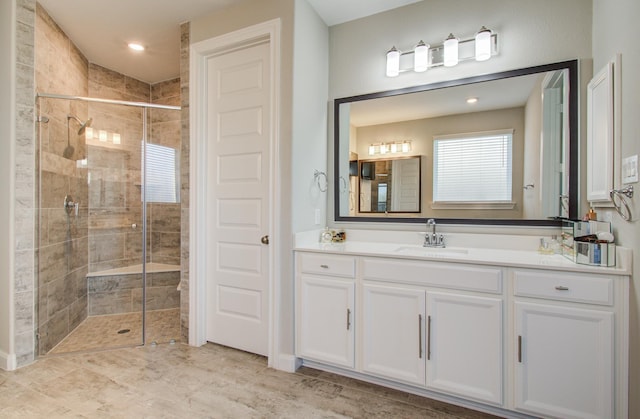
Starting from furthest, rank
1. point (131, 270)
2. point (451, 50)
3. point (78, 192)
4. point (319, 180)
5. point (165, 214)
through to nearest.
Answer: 1. point (165, 214)
2. point (131, 270)
3. point (78, 192)
4. point (319, 180)
5. point (451, 50)

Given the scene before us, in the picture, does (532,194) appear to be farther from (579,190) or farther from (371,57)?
(371,57)

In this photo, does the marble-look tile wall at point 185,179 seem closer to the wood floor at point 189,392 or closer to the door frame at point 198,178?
the door frame at point 198,178

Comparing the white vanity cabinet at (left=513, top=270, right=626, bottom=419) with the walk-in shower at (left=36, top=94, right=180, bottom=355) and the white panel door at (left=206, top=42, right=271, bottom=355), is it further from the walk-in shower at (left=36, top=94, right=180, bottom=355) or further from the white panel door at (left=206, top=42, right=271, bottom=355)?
the walk-in shower at (left=36, top=94, right=180, bottom=355)

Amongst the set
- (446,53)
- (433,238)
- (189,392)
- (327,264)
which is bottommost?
(189,392)

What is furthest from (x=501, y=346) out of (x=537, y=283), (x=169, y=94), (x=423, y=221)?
(x=169, y=94)

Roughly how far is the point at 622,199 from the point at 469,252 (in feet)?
2.62

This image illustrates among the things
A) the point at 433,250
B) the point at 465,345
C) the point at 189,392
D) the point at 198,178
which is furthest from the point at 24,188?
the point at 465,345

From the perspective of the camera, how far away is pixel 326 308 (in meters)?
2.13

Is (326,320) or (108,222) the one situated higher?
(108,222)

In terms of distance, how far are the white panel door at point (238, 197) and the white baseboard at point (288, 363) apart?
0.71 feet

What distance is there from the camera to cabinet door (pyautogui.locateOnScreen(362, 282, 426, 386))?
1.84m

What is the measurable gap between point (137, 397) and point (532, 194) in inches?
107

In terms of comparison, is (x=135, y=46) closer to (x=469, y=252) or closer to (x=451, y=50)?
(x=451, y=50)

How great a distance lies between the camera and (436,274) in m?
1.80
